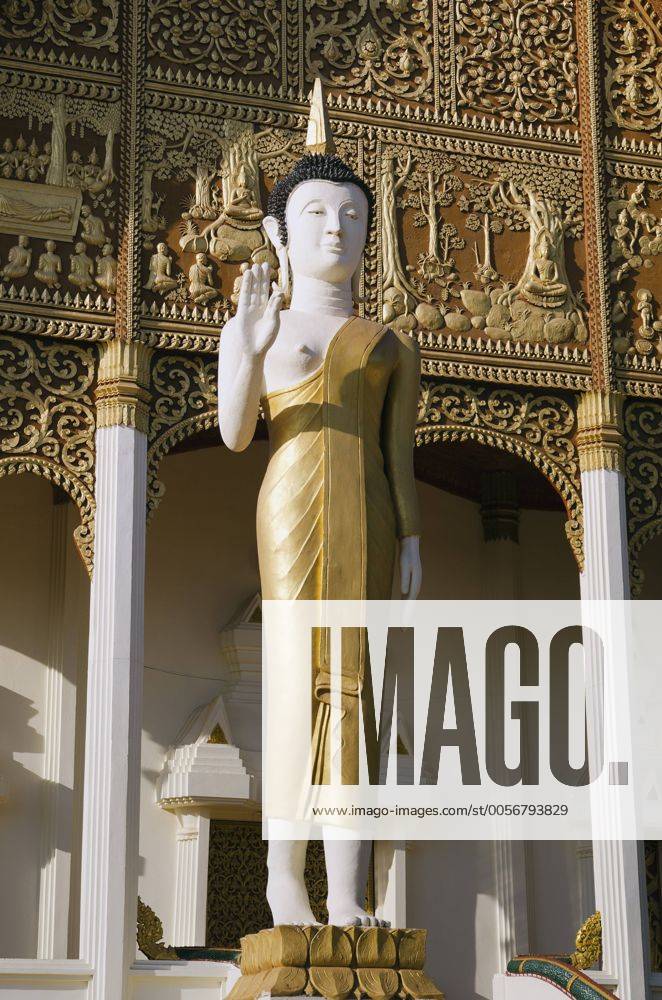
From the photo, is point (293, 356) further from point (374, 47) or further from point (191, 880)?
point (191, 880)

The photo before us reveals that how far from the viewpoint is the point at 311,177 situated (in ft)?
18.8

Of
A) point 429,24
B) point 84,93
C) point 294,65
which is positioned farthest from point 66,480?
point 429,24

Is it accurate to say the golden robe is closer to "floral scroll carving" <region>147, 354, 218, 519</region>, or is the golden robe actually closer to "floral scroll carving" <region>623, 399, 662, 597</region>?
"floral scroll carving" <region>147, 354, 218, 519</region>

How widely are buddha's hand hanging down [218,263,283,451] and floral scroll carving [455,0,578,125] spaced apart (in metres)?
4.02

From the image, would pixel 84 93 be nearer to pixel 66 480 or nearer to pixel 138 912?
pixel 66 480

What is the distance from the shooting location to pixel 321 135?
5859 mm

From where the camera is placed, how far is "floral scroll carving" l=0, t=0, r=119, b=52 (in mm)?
8469

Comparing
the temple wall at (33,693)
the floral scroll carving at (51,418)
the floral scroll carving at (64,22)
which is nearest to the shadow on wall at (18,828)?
the temple wall at (33,693)

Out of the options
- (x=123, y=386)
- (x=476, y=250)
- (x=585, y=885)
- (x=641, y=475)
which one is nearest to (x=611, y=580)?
(x=641, y=475)

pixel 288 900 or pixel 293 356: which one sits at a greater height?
pixel 293 356

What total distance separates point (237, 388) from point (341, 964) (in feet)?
5.74

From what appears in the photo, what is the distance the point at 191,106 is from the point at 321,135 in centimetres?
288

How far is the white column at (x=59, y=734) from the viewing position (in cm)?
905

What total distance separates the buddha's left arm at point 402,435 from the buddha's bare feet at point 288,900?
3.68 feet
